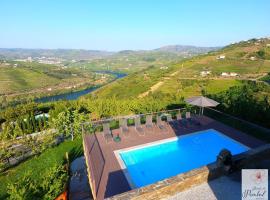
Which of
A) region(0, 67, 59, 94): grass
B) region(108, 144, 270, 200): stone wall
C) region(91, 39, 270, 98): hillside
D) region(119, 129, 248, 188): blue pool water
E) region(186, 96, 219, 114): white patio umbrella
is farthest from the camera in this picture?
region(0, 67, 59, 94): grass

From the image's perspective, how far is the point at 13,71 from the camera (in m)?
113

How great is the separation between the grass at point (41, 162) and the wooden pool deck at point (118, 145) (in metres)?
1.06

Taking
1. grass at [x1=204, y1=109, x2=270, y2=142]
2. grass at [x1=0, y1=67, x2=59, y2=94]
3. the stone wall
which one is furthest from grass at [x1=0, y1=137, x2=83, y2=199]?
grass at [x1=0, y1=67, x2=59, y2=94]

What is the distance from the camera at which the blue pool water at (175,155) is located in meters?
9.27

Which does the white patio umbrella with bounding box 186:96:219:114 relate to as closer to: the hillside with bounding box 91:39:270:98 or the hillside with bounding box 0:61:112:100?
the hillside with bounding box 91:39:270:98

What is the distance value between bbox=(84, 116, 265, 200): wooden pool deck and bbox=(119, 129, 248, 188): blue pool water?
1.40 ft

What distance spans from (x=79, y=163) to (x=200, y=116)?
8.13 m

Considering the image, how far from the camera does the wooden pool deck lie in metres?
7.73

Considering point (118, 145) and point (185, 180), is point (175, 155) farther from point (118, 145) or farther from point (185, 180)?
point (185, 180)

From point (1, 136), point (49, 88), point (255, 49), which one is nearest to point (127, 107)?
point (1, 136)

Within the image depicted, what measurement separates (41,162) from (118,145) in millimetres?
3760

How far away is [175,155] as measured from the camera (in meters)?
11.0

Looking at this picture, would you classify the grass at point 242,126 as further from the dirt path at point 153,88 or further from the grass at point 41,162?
the dirt path at point 153,88

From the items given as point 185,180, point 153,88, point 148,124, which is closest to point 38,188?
point 185,180
